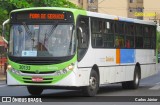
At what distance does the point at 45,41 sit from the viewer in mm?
16750

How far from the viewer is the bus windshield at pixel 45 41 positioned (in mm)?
16688

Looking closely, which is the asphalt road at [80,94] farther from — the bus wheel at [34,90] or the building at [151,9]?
the building at [151,9]

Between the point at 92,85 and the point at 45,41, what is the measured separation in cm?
239

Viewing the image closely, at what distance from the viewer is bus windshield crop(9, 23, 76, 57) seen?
1669cm

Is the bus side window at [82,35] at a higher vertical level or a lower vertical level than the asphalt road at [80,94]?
higher

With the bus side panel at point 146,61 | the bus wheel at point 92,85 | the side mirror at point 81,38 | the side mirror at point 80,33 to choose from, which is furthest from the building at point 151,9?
the side mirror at point 80,33

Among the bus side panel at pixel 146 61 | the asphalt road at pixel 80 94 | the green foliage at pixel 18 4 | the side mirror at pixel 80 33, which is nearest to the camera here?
the asphalt road at pixel 80 94

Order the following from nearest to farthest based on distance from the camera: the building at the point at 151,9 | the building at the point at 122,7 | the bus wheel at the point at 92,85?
1. the bus wheel at the point at 92,85
2. the building at the point at 151,9
3. the building at the point at 122,7

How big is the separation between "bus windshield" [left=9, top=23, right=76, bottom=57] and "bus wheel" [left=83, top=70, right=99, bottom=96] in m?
1.54

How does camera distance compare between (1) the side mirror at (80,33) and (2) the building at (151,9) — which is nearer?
(1) the side mirror at (80,33)

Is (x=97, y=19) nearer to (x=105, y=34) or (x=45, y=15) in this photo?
(x=105, y=34)

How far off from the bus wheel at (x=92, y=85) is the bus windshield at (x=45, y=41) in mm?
1537

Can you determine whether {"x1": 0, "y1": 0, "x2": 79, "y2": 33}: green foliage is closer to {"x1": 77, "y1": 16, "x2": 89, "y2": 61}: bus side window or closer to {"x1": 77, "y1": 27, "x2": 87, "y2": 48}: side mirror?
{"x1": 77, "y1": 16, "x2": 89, "y2": 61}: bus side window

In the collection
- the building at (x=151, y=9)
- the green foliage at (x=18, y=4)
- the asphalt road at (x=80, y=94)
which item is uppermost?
the building at (x=151, y=9)
